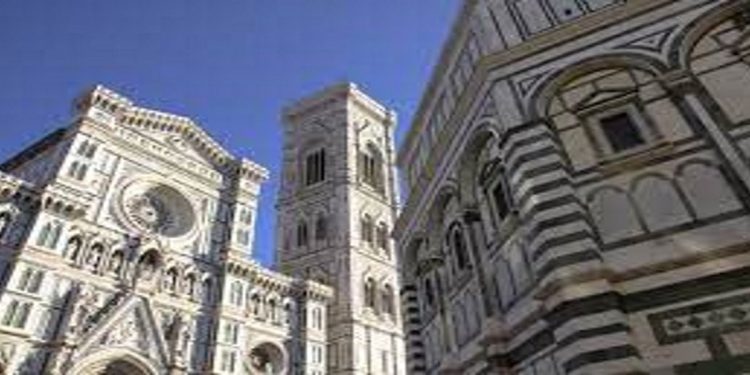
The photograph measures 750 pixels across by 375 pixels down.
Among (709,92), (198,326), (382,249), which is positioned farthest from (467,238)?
(382,249)

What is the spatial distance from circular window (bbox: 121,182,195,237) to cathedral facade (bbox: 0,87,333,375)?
63 millimetres

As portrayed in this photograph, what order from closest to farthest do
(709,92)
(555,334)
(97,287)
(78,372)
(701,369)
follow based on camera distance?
1. (701,369)
2. (555,334)
3. (709,92)
4. (78,372)
5. (97,287)

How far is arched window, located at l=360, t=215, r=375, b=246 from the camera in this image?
136ft

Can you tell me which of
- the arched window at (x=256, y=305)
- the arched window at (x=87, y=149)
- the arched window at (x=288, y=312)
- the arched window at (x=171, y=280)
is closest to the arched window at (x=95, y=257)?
the arched window at (x=171, y=280)

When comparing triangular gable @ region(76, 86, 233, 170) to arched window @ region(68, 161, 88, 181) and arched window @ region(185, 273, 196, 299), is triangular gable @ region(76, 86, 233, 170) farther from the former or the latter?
arched window @ region(185, 273, 196, 299)

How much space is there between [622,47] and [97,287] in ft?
72.4

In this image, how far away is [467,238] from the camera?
11477 millimetres

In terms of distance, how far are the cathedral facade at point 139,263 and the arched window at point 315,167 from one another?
9867mm

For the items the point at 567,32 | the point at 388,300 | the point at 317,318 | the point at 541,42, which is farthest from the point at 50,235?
the point at 388,300

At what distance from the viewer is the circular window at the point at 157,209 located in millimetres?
26984

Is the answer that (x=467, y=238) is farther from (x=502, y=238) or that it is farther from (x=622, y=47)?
(x=622, y=47)

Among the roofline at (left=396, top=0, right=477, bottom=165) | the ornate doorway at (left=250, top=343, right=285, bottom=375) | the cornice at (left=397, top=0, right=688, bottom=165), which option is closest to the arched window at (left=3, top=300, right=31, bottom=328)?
the ornate doorway at (left=250, top=343, right=285, bottom=375)

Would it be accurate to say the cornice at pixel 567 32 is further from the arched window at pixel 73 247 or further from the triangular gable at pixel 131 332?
the arched window at pixel 73 247

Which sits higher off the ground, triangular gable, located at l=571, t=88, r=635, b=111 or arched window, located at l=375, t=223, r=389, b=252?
arched window, located at l=375, t=223, r=389, b=252
